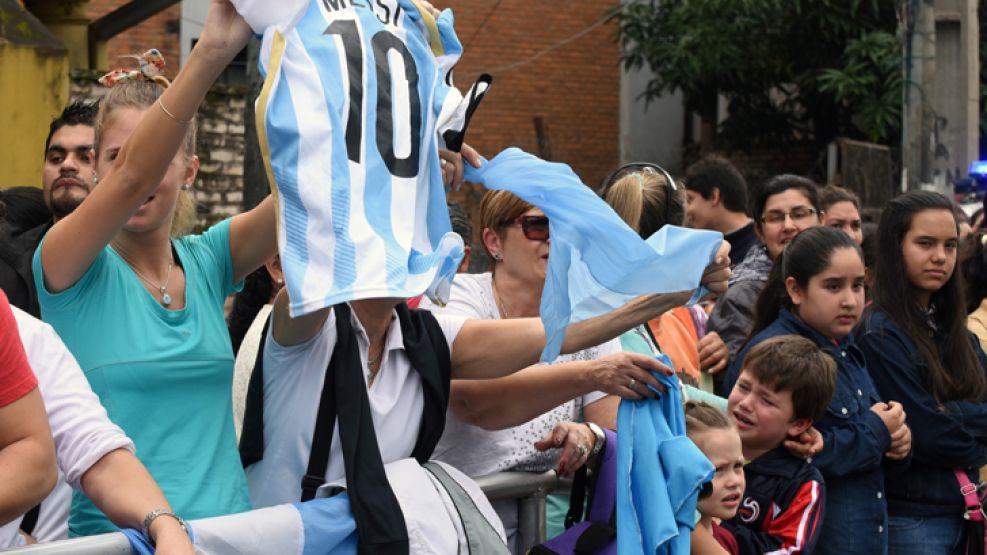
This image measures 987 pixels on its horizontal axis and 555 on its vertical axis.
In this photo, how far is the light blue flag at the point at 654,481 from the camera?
303 cm

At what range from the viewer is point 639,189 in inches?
158

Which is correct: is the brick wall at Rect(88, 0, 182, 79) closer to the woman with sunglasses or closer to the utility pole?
the utility pole

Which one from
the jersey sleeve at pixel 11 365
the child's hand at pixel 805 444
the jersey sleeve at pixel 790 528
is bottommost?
the jersey sleeve at pixel 790 528

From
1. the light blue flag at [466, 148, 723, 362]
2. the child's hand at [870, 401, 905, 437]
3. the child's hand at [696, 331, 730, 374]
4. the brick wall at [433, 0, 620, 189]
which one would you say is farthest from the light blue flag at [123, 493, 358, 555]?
the brick wall at [433, 0, 620, 189]

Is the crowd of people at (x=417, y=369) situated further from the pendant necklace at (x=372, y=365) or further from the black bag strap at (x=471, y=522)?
the black bag strap at (x=471, y=522)

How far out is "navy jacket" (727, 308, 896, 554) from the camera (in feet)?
13.3

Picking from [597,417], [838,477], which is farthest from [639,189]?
[838,477]

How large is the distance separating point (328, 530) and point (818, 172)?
46.7 ft

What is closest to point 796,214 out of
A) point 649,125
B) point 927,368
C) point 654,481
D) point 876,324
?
point 876,324

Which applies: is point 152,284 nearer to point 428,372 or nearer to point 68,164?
point 428,372

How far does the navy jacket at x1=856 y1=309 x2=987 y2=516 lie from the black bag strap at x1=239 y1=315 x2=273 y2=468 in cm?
239

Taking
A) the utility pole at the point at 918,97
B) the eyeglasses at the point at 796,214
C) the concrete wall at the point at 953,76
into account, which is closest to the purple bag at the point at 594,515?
the eyeglasses at the point at 796,214

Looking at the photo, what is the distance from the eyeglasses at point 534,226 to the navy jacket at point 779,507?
982mm

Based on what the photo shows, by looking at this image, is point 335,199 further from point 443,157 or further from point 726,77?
point 726,77
